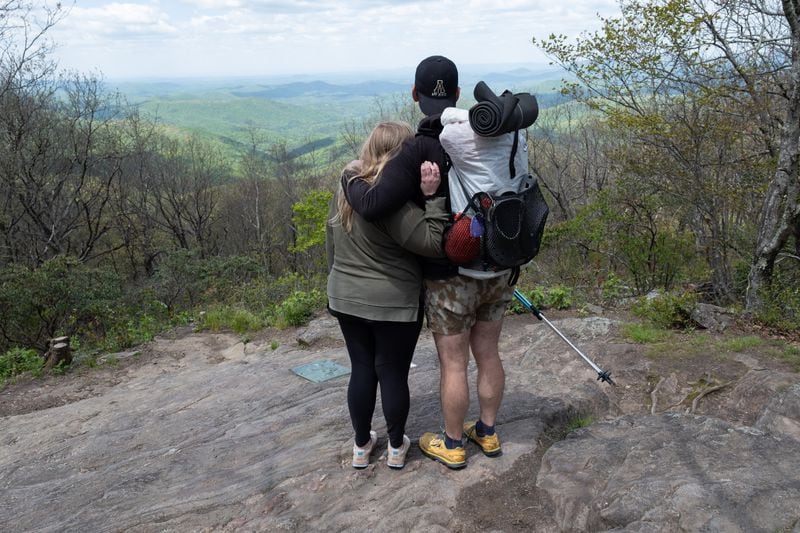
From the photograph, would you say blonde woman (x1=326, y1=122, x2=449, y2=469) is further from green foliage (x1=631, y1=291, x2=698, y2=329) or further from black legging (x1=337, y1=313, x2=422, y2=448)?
green foliage (x1=631, y1=291, x2=698, y2=329)

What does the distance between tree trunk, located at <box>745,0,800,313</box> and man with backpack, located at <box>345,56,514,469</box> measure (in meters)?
4.85

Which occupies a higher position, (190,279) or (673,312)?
(673,312)

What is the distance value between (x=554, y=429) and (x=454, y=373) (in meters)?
1.11

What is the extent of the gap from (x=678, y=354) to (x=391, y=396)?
2844 millimetres

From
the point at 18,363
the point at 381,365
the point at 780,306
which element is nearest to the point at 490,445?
the point at 381,365

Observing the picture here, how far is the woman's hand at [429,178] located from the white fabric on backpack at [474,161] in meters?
0.08

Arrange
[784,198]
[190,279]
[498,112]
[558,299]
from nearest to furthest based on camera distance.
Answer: [498,112] → [784,198] → [558,299] → [190,279]

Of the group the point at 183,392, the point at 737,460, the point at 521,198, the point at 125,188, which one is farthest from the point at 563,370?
the point at 125,188

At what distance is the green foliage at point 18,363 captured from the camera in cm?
774

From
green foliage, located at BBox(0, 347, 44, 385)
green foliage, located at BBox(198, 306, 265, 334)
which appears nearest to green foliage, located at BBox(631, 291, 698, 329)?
green foliage, located at BBox(198, 306, 265, 334)

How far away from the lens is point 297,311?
26.1 feet

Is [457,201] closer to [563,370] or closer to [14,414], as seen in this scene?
[563,370]

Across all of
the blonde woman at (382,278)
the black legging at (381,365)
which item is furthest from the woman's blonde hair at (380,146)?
the black legging at (381,365)

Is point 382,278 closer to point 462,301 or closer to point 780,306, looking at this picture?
point 462,301
